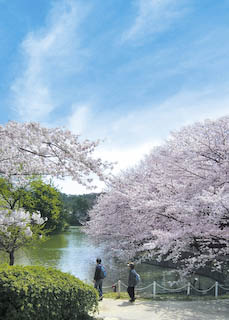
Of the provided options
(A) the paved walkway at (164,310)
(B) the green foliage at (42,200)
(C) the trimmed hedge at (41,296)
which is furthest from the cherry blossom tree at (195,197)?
(B) the green foliage at (42,200)

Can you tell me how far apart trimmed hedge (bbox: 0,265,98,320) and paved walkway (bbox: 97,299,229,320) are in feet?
3.20

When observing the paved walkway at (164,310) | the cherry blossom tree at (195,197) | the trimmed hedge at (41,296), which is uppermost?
the cherry blossom tree at (195,197)

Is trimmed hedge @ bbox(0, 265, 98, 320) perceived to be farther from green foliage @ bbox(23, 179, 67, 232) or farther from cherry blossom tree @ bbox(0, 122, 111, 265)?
green foliage @ bbox(23, 179, 67, 232)

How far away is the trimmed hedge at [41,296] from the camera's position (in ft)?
15.6

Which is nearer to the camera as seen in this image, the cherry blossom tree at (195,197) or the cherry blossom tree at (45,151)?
the cherry blossom tree at (45,151)

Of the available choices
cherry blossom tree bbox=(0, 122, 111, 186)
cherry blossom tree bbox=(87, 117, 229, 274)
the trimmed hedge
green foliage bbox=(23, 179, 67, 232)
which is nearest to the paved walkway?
the trimmed hedge

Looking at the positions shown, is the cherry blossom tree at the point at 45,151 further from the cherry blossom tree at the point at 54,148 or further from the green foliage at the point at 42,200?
the green foliage at the point at 42,200

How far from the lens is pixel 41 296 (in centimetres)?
504

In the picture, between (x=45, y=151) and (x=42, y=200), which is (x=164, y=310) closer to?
(x=45, y=151)

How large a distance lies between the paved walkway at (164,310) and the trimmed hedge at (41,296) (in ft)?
3.20

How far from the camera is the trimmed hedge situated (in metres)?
4.74

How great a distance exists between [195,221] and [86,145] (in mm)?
4433

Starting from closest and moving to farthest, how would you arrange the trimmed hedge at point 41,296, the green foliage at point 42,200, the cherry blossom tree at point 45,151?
the trimmed hedge at point 41,296 < the cherry blossom tree at point 45,151 < the green foliage at point 42,200

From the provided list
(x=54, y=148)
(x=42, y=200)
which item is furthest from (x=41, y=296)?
(x=42, y=200)
